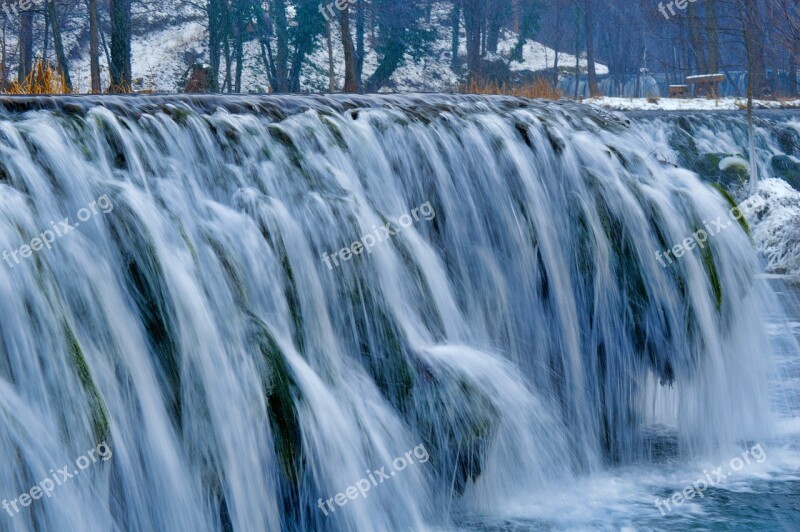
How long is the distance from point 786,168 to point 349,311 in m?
18.0

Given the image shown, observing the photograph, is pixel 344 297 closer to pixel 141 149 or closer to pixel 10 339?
pixel 141 149

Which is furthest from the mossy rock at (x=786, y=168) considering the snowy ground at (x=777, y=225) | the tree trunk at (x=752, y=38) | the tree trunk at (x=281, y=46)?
the tree trunk at (x=281, y=46)

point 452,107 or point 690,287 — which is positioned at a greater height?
point 452,107

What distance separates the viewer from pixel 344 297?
5352 millimetres

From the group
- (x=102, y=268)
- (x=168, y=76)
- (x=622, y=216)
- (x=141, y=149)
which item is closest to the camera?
(x=102, y=268)

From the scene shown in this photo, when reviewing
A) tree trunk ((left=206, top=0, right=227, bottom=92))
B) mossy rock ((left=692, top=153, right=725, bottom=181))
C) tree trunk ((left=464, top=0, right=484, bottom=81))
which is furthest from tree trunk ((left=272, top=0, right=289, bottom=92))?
mossy rock ((left=692, top=153, right=725, bottom=181))

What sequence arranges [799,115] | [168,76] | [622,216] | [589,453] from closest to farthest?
[589,453] → [622,216] → [799,115] → [168,76]

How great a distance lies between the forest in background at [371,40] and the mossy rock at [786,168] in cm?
232

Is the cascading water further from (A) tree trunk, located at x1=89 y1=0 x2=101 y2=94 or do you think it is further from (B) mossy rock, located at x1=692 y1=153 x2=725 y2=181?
(A) tree trunk, located at x1=89 y1=0 x2=101 y2=94

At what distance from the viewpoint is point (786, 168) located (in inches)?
827

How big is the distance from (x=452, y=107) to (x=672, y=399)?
8.47 ft

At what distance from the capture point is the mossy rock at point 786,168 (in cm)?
2084

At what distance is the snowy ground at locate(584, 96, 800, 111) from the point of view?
25.9 metres

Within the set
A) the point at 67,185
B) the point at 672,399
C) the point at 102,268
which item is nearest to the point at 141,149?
the point at 67,185
